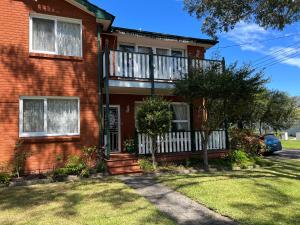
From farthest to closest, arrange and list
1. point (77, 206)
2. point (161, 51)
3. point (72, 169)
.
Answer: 1. point (161, 51)
2. point (72, 169)
3. point (77, 206)

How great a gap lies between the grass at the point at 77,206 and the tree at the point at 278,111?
22.5 meters

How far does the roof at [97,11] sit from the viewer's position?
1374cm

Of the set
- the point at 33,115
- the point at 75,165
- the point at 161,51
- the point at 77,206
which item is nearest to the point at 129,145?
the point at 75,165

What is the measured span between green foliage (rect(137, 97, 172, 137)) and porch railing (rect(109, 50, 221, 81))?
183 cm

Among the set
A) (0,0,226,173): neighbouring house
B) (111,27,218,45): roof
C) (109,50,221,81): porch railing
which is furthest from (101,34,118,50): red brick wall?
(109,50,221,81): porch railing

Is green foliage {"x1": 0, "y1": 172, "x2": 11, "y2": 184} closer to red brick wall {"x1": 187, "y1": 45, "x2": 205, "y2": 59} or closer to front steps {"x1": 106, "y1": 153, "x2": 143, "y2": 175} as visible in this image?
front steps {"x1": 106, "y1": 153, "x2": 143, "y2": 175}

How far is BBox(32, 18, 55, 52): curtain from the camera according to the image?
519 inches

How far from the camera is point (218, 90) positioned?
44.2 ft

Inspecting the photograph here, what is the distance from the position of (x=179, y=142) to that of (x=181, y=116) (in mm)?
2413

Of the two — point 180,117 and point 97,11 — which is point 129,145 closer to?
point 180,117

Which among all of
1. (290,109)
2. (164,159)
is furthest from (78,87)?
(290,109)

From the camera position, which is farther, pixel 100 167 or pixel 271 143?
pixel 271 143

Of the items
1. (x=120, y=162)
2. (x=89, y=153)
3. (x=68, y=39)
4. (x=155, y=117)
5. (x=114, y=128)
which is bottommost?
(x=120, y=162)

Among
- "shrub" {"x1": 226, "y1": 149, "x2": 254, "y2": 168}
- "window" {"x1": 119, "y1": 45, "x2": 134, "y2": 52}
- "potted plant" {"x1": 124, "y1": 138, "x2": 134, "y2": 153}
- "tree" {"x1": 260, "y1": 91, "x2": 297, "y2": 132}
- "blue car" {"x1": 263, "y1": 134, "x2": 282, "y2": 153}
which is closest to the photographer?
"shrub" {"x1": 226, "y1": 149, "x2": 254, "y2": 168}
